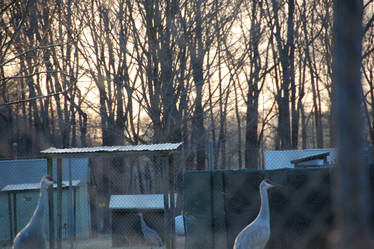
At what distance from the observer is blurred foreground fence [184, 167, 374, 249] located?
7.62 meters

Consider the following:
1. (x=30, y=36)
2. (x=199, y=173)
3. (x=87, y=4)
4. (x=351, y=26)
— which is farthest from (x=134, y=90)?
(x=351, y=26)

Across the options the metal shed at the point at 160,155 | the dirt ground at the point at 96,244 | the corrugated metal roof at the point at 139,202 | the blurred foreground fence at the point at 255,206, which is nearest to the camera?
the blurred foreground fence at the point at 255,206

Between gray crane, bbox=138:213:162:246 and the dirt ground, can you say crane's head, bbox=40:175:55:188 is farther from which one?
the dirt ground

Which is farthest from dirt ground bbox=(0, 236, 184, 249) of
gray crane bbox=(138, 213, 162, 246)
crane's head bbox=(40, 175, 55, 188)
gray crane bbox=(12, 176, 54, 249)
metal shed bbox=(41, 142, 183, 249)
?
gray crane bbox=(12, 176, 54, 249)

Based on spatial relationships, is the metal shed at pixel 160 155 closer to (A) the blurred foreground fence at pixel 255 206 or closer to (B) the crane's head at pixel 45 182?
(A) the blurred foreground fence at pixel 255 206

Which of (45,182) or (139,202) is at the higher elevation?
(45,182)

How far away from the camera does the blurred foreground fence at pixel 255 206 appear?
7625mm

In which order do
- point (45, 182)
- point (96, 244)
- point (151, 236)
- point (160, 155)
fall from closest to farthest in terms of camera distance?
point (45, 182)
point (160, 155)
point (151, 236)
point (96, 244)

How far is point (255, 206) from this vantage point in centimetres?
808

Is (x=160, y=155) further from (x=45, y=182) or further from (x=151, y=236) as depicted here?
(x=151, y=236)

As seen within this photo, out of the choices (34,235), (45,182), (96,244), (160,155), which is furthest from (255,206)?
(96,244)

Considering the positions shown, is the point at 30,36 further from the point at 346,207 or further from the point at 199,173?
the point at 346,207

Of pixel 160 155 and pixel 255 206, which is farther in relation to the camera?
pixel 160 155

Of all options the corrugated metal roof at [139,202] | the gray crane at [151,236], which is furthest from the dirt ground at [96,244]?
the corrugated metal roof at [139,202]
